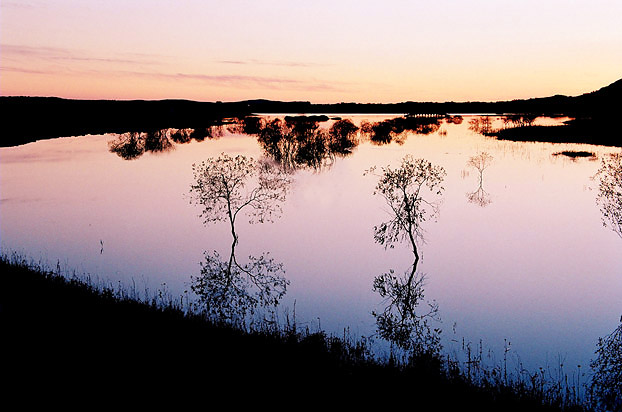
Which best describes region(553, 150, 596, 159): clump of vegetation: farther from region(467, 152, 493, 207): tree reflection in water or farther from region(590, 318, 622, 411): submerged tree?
region(590, 318, 622, 411): submerged tree

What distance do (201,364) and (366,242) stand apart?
2047 cm

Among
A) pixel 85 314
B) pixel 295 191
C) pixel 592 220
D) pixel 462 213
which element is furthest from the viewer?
pixel 295 191

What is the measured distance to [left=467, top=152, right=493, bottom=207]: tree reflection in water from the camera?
4534 centimetres

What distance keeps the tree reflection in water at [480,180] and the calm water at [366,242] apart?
1.19 feet

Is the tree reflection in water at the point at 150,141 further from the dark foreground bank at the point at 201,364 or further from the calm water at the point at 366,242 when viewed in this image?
the dark foreground bank at the point at 201,364

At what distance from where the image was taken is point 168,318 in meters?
19.2

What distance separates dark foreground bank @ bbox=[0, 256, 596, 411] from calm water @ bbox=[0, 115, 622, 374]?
4.39 metres

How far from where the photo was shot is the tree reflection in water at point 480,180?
45.3m

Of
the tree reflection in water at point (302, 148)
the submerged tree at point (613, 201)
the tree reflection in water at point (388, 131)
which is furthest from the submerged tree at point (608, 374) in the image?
the tree reflection in water at point (388, 131)

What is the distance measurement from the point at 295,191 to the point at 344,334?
104 feet

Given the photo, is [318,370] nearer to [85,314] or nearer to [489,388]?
[489,388]

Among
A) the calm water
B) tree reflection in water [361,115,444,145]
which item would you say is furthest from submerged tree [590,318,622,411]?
tree reflection in water [361,115,444,145]

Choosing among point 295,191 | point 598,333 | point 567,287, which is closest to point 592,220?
point 567,287

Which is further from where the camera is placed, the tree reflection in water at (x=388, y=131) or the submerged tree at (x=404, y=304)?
the tree reflection in water at (x=388, y=131)
